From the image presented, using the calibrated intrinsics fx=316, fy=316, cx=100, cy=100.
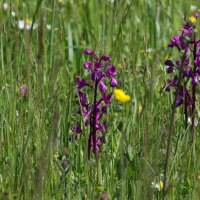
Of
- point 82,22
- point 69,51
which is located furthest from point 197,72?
point 82,22

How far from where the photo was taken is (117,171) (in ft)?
5.22

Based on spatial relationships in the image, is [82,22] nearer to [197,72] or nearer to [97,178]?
[197,72]

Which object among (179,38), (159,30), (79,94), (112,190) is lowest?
(112,190)

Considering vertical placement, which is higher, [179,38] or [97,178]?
[179,38]

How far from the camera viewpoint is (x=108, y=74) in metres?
1.55

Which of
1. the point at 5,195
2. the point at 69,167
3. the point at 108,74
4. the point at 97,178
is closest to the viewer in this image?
the point at 5,195

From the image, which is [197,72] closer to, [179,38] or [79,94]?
[179,38]

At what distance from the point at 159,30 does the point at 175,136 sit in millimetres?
2295

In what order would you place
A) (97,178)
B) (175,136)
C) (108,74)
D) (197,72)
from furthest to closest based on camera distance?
(175,136) < (197,72) < (108,74) < (97,178)

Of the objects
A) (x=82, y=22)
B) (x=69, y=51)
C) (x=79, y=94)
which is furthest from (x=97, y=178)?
(x=82, y=22)

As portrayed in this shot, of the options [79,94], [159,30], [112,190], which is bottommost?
[112,190]

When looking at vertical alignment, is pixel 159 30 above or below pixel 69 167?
above

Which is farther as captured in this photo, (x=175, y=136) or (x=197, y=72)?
(x=175, y=136)

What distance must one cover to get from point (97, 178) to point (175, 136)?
0.68 m
